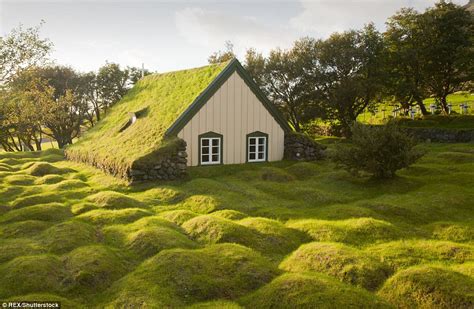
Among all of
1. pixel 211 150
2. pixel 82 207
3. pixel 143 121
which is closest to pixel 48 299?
pixel 82 207

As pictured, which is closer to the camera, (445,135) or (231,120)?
(231,120)

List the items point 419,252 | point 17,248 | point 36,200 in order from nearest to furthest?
1. point 419,252
2. point 17,248
3. point 36,200

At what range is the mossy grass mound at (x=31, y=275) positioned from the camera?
10148mm

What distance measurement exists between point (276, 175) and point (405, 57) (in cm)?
2969

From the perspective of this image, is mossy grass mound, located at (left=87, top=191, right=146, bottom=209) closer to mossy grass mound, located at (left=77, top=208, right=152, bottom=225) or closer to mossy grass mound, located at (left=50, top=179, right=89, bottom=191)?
mossy grass mound, located at (left=77, top=208, right=152, bottom=225)

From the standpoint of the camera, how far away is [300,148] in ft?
98.5

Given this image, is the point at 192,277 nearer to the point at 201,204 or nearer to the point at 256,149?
the point at 201,204

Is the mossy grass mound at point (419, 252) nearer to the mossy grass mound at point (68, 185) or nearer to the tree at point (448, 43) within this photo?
the mossy grass mound at point (68, 185)

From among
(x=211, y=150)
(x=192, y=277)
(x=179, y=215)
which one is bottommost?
(x=192, y=277)

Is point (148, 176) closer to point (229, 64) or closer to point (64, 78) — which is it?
point (229, 64)

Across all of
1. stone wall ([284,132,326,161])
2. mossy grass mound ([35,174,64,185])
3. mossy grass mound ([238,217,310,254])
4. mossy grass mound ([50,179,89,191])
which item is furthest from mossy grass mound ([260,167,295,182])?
mossy grass mound ([35,174,64,185])

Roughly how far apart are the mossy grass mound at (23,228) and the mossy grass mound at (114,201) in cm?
335

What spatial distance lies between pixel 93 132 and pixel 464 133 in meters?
36.4

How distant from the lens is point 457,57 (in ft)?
147
